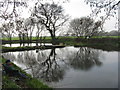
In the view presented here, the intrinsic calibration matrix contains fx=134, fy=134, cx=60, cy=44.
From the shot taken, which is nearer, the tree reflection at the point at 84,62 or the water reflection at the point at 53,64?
the water reflection at the point at 53,64

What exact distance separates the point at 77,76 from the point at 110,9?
5.16 metres

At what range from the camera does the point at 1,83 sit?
4680 mm

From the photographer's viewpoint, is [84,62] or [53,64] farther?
[84,62]

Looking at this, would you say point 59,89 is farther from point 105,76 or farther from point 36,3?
point 36,3

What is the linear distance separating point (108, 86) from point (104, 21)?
4.10 m

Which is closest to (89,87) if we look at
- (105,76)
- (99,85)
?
(99,85)

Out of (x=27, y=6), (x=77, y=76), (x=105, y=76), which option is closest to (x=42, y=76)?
(x=77, y=76)

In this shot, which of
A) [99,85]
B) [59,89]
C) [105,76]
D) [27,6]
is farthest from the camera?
[105,76]

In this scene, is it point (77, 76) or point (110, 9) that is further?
point (77, 76)

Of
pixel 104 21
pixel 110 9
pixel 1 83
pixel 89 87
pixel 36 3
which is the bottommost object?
pixel 89 87

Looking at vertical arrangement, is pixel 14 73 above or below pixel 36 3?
below

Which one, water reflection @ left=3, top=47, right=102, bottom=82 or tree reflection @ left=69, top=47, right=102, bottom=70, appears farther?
tree reflection @ left=69, top=47, right=102, bottom=70

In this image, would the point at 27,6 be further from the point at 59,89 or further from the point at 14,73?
the point at 59,89

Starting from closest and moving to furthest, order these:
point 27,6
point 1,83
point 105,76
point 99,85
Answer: point 27,6, point 1,83, point 99,85, point 105,76
